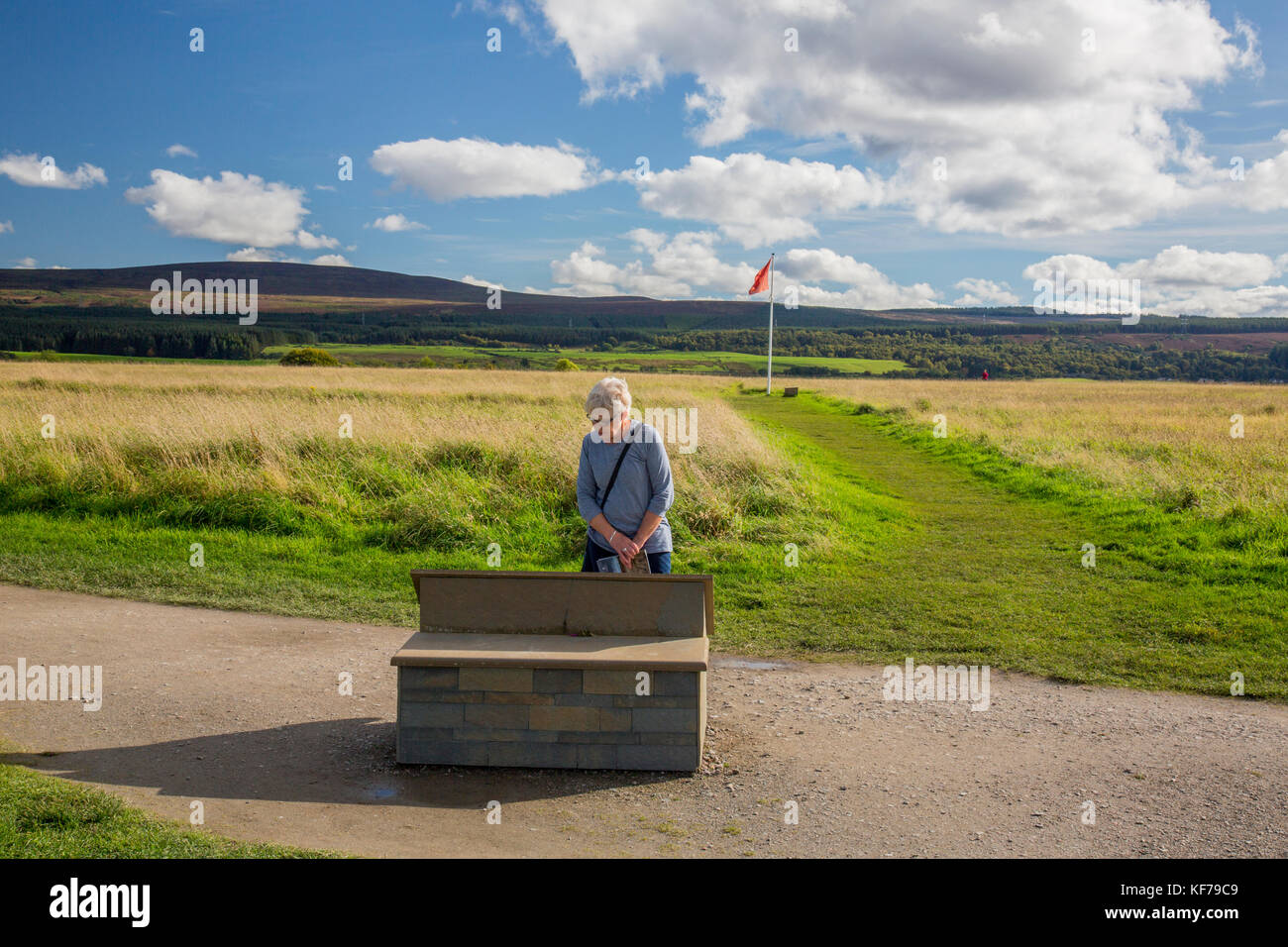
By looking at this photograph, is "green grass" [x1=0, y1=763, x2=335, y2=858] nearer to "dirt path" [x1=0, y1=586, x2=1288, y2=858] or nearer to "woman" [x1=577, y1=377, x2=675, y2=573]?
"dirt path" [x1=0, y1=586, x2=1288, y2=858]

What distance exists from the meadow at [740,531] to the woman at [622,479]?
2.28 meters

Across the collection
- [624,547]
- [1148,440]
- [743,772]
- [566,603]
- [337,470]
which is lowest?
[743,772]

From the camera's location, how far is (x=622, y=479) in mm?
5516

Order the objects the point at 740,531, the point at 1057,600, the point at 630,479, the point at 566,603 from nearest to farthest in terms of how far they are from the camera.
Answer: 1. the point at 566,603
2. the point at 630,479
3. the point at 1057,600
4. the point at 740,531

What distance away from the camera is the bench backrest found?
5078 mm

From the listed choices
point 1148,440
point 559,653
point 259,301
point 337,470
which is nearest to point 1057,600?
point 559,653

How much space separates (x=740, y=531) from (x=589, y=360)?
78822 millimetres

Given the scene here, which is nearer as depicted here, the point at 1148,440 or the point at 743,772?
the point at 743,772

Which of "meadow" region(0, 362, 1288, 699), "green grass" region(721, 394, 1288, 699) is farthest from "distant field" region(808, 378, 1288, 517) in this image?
"green grass" region(721, 394, 1288, 699)

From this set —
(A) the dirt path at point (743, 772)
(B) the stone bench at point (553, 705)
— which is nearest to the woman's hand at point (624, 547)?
(B) the stone bench at point (553, 705)

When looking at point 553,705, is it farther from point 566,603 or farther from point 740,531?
point 740,531
